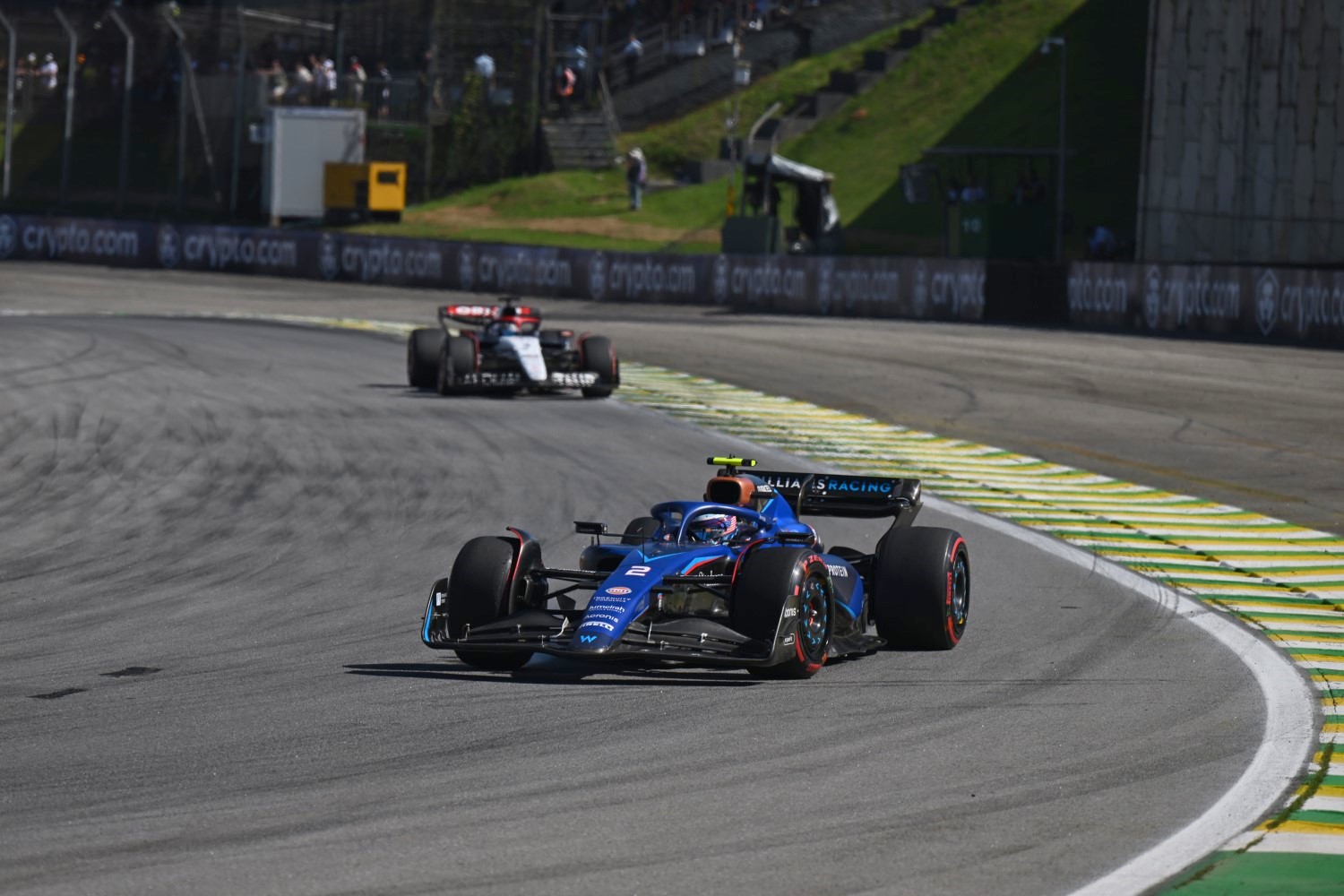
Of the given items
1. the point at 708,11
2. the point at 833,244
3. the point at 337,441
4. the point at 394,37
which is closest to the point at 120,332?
the point at 337,441

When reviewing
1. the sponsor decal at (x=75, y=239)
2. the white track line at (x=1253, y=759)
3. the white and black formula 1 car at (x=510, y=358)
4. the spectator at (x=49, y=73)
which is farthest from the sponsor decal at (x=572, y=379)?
the spectator at (x=49, y=73)

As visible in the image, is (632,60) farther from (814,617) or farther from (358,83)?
(814,617)

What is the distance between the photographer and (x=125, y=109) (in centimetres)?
5772

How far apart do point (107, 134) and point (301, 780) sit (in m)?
55.4

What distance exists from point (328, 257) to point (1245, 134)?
24.2 metres

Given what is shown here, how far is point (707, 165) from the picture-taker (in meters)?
62.1

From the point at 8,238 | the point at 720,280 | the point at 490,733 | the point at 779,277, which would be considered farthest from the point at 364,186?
the point at 490,733

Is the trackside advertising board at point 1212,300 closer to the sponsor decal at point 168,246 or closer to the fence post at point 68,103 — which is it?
the sponsor decal at point 168,246

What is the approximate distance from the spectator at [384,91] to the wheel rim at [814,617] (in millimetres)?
51377

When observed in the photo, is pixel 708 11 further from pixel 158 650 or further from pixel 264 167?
pixel 158 650

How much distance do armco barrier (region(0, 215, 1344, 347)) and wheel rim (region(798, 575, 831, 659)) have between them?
86.5ft

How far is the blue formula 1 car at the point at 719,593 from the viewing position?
10.2 m

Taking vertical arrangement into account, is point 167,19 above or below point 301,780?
above

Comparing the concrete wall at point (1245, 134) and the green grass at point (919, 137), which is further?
the green grass at point (919, 137)
